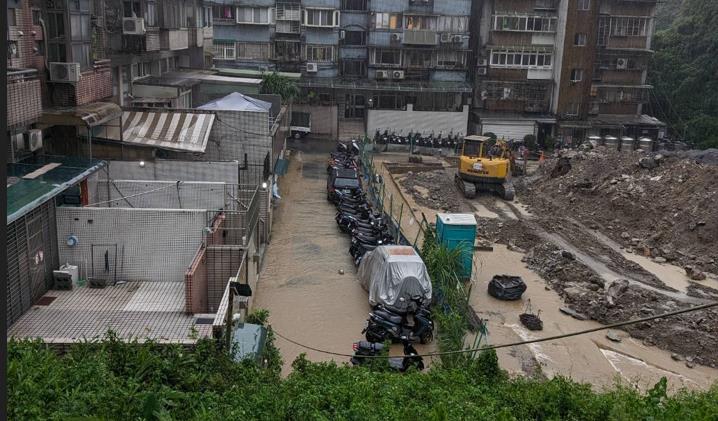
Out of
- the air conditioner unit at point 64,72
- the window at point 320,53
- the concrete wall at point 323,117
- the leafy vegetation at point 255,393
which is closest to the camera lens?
the leafy vegetation at point 255,393

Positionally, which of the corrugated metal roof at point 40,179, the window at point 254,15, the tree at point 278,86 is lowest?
the corrugated metal roof at point 40,179

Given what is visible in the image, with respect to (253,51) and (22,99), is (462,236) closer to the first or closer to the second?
(22,99)

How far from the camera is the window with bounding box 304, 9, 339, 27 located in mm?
41812

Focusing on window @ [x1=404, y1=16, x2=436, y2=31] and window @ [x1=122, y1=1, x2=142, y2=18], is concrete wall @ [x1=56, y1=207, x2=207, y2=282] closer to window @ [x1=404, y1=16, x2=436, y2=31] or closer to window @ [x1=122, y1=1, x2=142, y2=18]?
window @ [x1=122, y1=1, x2=142, y2=18]

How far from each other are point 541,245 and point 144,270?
43.6 ft

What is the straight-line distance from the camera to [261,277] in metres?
18.4

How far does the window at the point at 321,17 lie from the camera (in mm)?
41812

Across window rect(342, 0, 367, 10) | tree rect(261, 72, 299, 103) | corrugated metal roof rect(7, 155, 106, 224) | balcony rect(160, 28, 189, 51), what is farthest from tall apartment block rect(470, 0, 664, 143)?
corrugated metal roof rect(7, 155, 106, 224)

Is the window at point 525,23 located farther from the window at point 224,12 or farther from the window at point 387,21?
the window at point 224,12

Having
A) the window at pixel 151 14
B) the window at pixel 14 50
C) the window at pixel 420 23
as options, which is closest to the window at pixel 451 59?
the window at pixel 420 23

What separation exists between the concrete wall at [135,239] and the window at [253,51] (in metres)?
30.9

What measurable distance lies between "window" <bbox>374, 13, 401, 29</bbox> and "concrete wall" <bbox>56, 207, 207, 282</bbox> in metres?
31.5

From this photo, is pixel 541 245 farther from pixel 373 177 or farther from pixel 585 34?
pixel 585 34

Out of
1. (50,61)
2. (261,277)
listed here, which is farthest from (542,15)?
Answer: (50,61)
